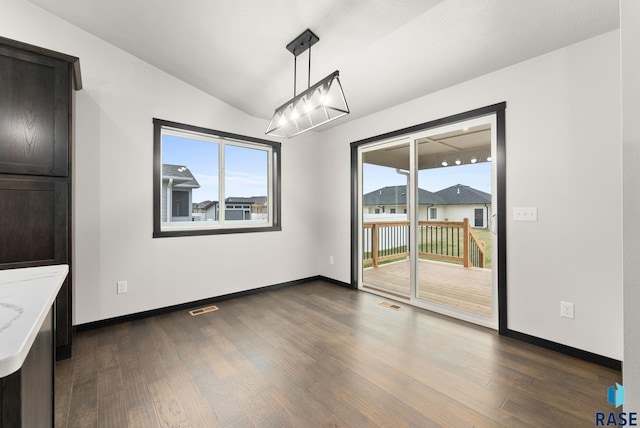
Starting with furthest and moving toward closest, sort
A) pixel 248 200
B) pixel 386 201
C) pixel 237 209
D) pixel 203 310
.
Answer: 1. pixel 386 201
2. pixel 248 200
3. pixel 237 209
4. pixel 203 310

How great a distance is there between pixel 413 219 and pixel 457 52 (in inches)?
69.7

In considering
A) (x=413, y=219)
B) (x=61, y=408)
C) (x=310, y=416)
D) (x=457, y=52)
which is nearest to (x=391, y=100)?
(x=457, y=52)

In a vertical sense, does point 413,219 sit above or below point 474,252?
above

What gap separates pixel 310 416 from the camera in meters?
1.58

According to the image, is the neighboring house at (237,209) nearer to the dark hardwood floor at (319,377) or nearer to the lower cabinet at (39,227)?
the dark hardwood floor at (319,377)

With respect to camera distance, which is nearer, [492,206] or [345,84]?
[492,206]

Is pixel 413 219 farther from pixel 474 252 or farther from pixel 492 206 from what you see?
pixel 474 252

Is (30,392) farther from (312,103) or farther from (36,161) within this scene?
(312,103)

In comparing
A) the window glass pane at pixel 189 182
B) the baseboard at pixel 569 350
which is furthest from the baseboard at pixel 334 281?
the baseboard at pixel 569 350

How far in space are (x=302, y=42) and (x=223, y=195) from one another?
84.3 inches

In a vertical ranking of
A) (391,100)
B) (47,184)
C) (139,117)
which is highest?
(391,100)

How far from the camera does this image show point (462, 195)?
327 centimetres
